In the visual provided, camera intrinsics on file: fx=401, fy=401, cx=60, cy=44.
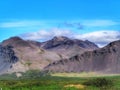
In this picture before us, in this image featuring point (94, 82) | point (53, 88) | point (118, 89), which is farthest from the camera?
point (94, 82)

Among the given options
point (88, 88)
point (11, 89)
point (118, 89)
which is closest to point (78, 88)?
point (88, 88)

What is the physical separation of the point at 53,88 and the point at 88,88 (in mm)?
11255

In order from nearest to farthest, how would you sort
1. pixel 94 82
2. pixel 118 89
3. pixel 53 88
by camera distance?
pixel 118 89 → pixel 53 88 → pixel 94 82

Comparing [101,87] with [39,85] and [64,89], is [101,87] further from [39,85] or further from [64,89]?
[39,85]

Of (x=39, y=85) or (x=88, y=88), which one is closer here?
(x=88, y=88)

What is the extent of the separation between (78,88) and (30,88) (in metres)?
15.4

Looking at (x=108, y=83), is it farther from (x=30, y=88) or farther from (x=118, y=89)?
(x=30, y=88)

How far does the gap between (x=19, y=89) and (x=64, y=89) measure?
1407 centimetres

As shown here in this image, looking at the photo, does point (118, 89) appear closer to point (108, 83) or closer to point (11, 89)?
point (108, 83)

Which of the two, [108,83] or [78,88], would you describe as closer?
[78,88]

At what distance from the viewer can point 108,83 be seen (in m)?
132

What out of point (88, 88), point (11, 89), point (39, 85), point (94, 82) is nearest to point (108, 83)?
point (94, 82)

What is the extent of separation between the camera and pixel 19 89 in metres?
123

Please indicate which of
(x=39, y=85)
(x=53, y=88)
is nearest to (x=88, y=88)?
(x=53, y=88)
